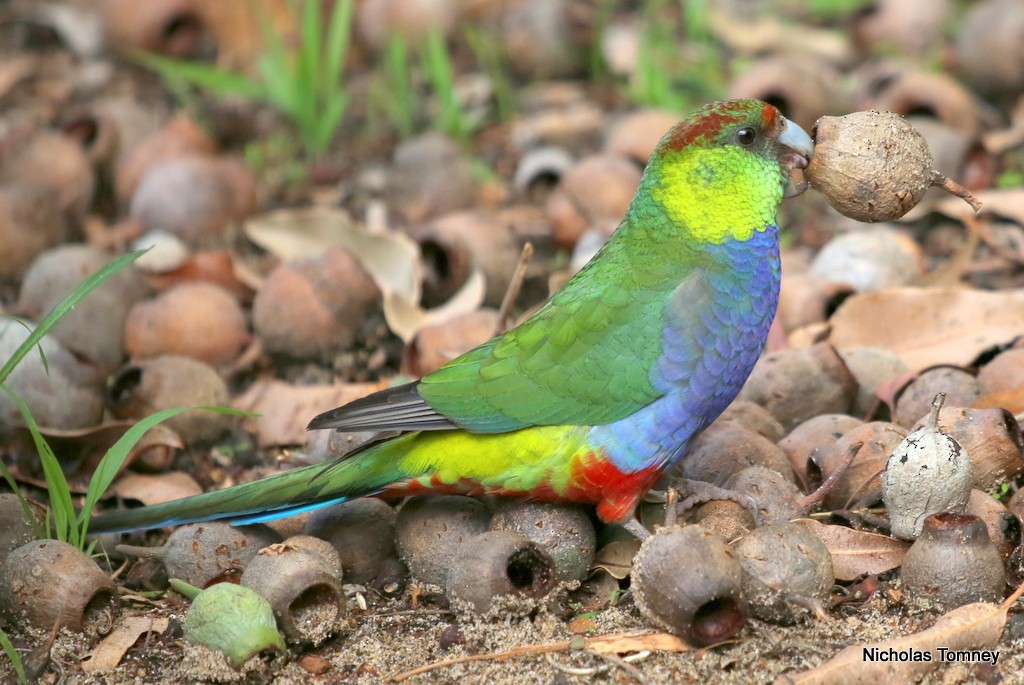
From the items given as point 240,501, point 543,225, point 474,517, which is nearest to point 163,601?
point 240,501

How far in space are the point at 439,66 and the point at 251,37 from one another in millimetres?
1615

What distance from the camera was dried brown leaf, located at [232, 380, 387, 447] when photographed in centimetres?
413

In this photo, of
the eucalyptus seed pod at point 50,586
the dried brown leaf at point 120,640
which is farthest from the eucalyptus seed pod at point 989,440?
the eucalyptus seed pod at point 50,586

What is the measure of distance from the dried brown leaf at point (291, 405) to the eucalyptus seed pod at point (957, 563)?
1.92 m

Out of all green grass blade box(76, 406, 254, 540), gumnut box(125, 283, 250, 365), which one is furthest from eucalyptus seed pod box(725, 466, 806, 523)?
gumnut box(125, 283, 250, 365)

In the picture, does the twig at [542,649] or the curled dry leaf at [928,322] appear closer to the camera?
the twig at [542,649]

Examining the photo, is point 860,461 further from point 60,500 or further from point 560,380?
point 60,500

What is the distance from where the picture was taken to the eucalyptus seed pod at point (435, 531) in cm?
318

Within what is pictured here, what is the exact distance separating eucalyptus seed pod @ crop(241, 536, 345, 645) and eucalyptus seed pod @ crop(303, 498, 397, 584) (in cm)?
28

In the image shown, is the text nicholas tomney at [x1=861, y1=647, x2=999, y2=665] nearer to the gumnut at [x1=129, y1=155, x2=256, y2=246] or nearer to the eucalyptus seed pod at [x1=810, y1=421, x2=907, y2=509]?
the eucalyptus seed pod at [x1=810, y1=421, x2=907, y2=509]

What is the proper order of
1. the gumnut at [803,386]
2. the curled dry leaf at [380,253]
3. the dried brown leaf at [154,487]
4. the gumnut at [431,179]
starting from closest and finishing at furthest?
the gumnut at [803,386]
the dried brown leaf at [154,487]
the curled dry leaf at [380,253]
the gumnut at [431,179]

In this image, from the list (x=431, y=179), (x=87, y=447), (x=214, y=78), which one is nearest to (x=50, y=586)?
(x=87, y=447)

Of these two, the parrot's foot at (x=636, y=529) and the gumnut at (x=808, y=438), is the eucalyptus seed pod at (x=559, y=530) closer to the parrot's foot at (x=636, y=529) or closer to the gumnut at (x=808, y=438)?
the parrot's foot at (x=636, y=529)

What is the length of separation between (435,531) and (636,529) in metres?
0.53
